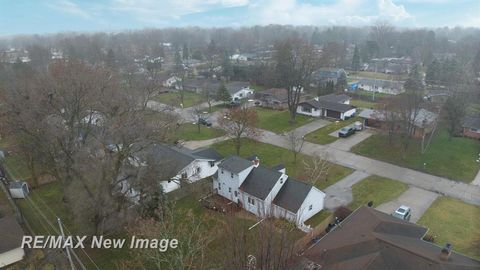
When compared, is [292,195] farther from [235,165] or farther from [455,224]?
[455,224]

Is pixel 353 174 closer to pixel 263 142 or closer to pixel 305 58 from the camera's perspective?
pixel 263 142

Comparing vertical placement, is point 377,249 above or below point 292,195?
above

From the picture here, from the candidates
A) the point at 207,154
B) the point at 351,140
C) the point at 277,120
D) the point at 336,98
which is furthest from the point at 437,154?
the point at 207,154

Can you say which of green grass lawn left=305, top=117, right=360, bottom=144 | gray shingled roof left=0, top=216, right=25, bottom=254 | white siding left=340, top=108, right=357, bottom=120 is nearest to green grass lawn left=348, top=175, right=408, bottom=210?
green grass lawn left=305, top=117, right=360, bottom=144

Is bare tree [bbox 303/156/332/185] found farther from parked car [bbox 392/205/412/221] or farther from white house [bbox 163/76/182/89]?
white house [bbox 163/76/182/89]

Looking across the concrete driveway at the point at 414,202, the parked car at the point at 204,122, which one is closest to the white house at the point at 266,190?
the concrete driveway at the point at 414,202
